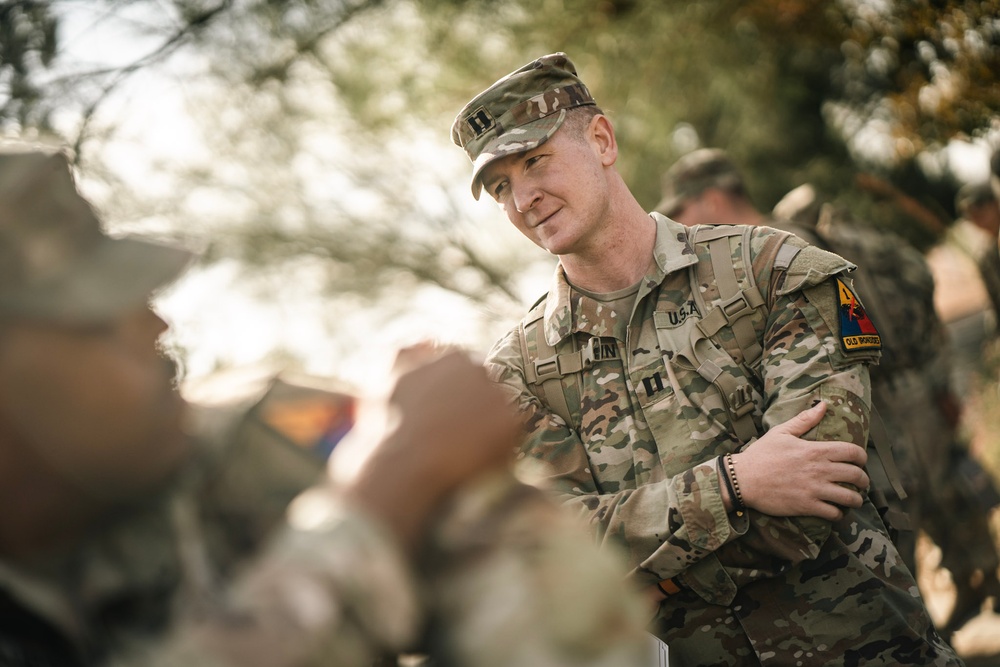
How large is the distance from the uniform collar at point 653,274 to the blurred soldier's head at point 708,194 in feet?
6.59

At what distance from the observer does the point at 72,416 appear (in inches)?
43.6

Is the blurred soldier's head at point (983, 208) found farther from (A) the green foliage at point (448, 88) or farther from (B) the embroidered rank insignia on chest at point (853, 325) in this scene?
(B) the embroidered rank insignia on chest at point (853, 325)

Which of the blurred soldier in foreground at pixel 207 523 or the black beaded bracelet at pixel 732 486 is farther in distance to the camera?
the black beaded bracelet at pixel 732 486

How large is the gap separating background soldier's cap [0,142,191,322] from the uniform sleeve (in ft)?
4.88

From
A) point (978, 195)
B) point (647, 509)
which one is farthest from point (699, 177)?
point (647, 509)

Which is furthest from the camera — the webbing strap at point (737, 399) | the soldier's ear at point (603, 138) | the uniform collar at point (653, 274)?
the soldier's ear at point (603, 138)

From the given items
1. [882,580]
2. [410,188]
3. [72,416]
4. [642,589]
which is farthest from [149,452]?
[410,188]

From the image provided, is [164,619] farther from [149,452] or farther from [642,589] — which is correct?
[642,589]

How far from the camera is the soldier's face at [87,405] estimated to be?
1.10 metres

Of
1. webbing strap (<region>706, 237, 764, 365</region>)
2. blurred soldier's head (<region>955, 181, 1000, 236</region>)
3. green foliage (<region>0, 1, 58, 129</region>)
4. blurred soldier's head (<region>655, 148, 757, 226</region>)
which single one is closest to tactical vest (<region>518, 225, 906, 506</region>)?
webbing strap (<region>706, 237, 764, 365</region>)

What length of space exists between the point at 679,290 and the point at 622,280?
0.64 ft

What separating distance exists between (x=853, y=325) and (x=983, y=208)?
420 centimetres

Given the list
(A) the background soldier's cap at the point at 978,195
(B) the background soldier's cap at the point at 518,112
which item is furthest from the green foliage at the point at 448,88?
(B) the background soldier's cap at the point at 518,112

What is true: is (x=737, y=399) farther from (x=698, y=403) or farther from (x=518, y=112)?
(x=518, y=112)
